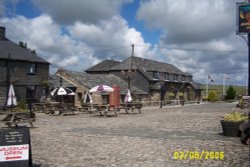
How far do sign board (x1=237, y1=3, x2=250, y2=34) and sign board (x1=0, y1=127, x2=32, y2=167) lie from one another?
2032 cm

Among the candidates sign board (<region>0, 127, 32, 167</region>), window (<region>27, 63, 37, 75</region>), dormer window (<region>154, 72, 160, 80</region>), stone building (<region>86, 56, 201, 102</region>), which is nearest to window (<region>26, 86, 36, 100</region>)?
window (<region>27, 63, 37, 75</region>)

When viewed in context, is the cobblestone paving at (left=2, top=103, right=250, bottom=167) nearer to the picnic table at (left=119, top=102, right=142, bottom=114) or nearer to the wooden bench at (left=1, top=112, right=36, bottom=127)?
the wooden bench at (left=1, top=112, right=36, bottom=127)

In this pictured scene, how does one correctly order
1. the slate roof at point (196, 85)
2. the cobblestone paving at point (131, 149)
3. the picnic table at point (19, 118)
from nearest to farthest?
the cobblestone paving at point (131, 149)
the picnic table at point (19, 118)
the slate roof at point (196, 85)

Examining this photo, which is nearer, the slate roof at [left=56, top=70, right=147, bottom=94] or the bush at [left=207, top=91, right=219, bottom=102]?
the slate roof at [left=56, top=70, right=147, bottom=94]

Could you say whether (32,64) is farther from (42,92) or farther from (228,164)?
(228,164)

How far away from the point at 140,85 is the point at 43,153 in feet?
153

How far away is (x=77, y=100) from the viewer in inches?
1703

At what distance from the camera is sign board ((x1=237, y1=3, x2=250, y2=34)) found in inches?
956

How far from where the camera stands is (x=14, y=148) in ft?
24.4

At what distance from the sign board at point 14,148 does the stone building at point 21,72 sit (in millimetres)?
27981

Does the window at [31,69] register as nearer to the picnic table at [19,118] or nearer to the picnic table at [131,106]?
the picnic table at [131,106]

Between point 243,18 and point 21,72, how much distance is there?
22.4 metres

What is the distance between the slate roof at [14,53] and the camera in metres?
35.2

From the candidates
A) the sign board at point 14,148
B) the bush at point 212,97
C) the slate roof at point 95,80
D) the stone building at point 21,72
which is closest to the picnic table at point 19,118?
the sign board at point 14,148
